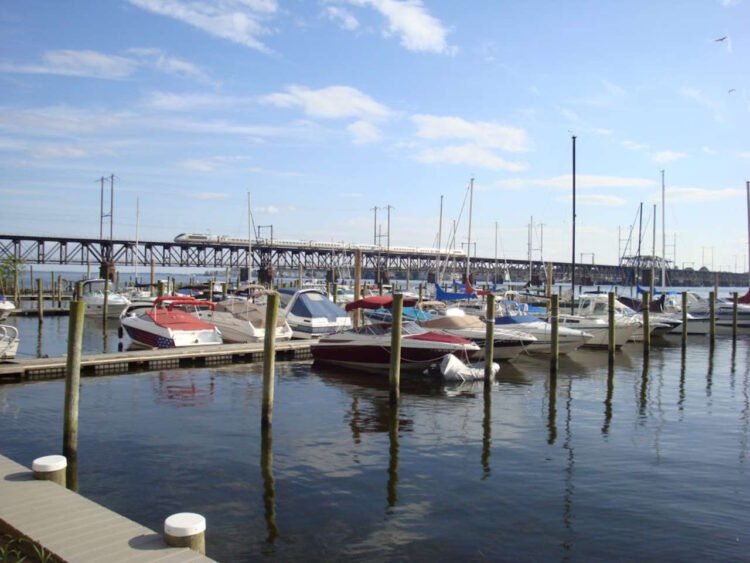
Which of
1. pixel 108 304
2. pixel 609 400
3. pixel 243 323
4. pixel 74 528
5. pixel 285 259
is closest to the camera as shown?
pixel 74 528

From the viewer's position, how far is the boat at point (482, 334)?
2755 cm

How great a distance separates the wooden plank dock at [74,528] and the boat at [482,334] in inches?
743

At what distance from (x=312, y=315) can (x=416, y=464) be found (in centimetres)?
2123

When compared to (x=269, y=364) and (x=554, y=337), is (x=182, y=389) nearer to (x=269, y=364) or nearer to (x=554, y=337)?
(x=269, y=364)

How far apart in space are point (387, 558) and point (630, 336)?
28.6 m

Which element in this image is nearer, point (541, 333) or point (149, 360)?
point (149, 360)

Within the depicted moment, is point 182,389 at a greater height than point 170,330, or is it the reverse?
point 170,330

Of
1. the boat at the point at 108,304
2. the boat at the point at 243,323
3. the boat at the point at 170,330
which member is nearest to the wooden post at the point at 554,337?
the boat at the point at 243,323

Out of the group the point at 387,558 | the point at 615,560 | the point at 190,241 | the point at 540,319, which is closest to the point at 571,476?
the point at 615,560

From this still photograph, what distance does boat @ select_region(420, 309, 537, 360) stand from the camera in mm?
27547

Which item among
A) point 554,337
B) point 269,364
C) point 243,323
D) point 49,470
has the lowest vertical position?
point 49,470

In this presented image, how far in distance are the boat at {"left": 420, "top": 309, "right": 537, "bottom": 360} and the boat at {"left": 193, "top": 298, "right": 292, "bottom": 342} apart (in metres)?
6.38

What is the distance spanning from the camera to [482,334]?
2833 centimetres

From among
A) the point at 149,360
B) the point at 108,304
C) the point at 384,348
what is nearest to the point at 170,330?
the point at 149,360
